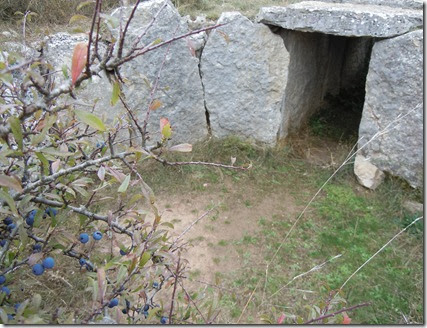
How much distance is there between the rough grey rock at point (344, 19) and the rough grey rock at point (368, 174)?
938 mm

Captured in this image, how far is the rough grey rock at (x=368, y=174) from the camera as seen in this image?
3.25 metres

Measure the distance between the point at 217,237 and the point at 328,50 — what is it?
8.51ft

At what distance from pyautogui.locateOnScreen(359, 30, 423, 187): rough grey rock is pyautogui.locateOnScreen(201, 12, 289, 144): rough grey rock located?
27.9 inches

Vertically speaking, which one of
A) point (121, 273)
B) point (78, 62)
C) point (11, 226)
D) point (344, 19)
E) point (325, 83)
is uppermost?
point (78, 62)

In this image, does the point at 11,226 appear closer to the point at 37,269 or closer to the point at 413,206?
the point at 37,269

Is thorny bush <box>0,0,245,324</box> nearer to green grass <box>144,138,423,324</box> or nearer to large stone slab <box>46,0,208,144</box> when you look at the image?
green grass <box>144,138,423,324</box>

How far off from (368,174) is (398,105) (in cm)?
54

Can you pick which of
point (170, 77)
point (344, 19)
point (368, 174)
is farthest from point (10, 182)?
point (368, 174)

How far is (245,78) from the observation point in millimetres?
3480

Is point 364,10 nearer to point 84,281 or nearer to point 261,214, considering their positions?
point 261,214

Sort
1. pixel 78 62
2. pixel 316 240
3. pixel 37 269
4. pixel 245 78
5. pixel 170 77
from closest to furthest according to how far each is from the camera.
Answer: pixel 78 62
pixel 37 269
pixel 316 240
pixel 170 77
pixel 245 78

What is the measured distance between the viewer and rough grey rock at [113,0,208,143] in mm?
3217

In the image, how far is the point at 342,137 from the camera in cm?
397

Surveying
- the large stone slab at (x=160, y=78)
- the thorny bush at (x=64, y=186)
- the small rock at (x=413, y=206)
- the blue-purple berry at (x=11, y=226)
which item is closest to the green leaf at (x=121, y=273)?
the thorny bush at (x=64, y=186)
